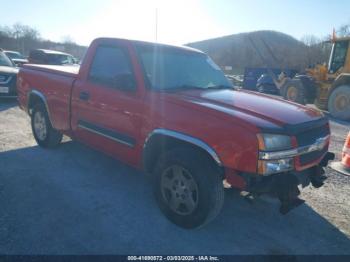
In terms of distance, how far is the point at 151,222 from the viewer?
335cm

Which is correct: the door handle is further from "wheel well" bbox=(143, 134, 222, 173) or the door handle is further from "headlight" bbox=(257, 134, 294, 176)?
"headlight" bbox=(257, 134, 294, 176)

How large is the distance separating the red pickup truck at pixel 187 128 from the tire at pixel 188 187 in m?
0.01

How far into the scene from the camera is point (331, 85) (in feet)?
38.2

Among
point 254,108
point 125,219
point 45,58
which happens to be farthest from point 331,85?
point 45,58

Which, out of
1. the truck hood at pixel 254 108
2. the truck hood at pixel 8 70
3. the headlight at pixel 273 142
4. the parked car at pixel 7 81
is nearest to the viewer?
the headlight at pixel 273 142

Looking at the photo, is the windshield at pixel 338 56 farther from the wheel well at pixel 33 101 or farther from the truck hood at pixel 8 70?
the truck hood at pixel 8 70

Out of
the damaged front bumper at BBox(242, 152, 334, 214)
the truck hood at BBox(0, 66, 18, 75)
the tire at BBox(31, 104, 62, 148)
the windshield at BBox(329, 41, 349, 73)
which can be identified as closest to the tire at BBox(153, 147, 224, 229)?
the damaged front bumper at BBox(242, 152, 334, 214)

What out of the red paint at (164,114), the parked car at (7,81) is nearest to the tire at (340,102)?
the red paint at (164,114)

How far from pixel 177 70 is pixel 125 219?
1931 mm

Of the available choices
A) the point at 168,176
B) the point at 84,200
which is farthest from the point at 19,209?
the point at 168,176

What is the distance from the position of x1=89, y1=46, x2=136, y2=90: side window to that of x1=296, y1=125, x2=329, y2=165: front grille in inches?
75.1

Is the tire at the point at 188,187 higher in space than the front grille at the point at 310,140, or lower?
lower

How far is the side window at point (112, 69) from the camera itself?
11.7ft

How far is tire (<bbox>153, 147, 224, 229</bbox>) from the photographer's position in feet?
9.73
